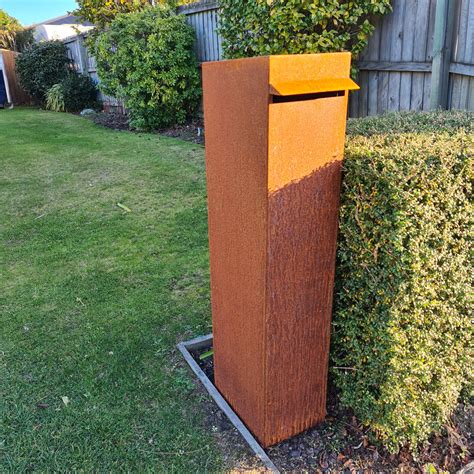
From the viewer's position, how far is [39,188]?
6.35 meters

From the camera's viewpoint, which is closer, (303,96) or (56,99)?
(303,96)

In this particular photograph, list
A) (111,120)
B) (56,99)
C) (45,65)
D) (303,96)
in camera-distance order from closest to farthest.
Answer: (303,96), (111,120), (56,99), (45,65)

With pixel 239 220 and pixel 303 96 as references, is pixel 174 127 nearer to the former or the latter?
pixel 239 220

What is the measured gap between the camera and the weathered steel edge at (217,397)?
7.00ft

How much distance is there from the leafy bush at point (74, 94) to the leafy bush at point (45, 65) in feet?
3.95

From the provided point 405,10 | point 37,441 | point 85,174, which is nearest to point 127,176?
point 85,174

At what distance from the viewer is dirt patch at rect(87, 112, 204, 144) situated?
29.1ft

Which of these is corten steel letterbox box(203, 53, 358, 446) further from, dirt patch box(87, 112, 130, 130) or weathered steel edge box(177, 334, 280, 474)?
dirt patch box(87, 112, 130, 130)

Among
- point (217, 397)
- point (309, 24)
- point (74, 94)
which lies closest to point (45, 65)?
point (74, 94)

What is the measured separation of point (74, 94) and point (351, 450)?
13.3 m

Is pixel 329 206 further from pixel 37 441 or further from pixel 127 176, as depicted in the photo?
pixel 127 176

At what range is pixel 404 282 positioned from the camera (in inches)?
70.4

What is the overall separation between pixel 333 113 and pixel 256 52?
4.28 metres

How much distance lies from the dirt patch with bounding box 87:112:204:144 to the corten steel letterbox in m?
6.50
